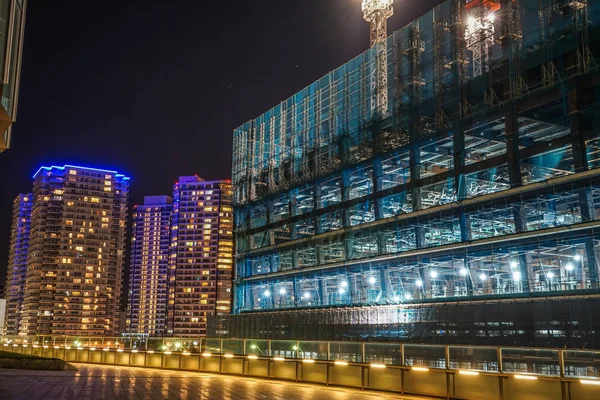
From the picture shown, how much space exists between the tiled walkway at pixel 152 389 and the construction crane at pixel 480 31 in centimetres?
2905

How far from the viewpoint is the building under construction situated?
125 ft

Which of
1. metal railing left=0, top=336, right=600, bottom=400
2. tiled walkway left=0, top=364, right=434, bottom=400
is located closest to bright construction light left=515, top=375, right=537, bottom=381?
metal railing left=0, top=336, right=600, bottom=400

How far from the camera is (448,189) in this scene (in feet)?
154

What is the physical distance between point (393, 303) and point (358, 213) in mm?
10036

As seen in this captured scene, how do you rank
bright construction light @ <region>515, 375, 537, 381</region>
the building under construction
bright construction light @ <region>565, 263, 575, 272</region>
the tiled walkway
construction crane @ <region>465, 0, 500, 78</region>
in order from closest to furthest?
bright construction light @ <region>515, 375, 537, 381</region>
the tiled walkway
the building under construction
bright construction light @ <region>565, 263, 575, 272</region>
construction crane @ <region>465, 0, 500, 78</region>

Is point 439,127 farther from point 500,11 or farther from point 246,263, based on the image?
point 246,263

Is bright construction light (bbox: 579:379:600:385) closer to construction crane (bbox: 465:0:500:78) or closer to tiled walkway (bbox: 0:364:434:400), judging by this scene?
tiled walkway (bbox: 0:364:434:400)

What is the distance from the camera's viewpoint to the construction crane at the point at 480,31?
45500 mm

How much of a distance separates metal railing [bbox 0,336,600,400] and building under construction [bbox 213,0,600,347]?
15.9 m

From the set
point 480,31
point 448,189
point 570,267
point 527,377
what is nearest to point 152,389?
point 527,377

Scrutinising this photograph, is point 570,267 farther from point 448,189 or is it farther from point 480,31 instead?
point 480,31

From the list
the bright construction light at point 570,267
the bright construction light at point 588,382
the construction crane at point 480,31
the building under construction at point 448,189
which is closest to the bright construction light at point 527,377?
the bright construction light at point 588,382

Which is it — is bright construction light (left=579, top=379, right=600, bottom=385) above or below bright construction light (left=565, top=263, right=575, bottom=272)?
below

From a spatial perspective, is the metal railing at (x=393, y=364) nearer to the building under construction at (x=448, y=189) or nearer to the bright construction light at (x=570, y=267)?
the building under construction at (x=448, y=189)
